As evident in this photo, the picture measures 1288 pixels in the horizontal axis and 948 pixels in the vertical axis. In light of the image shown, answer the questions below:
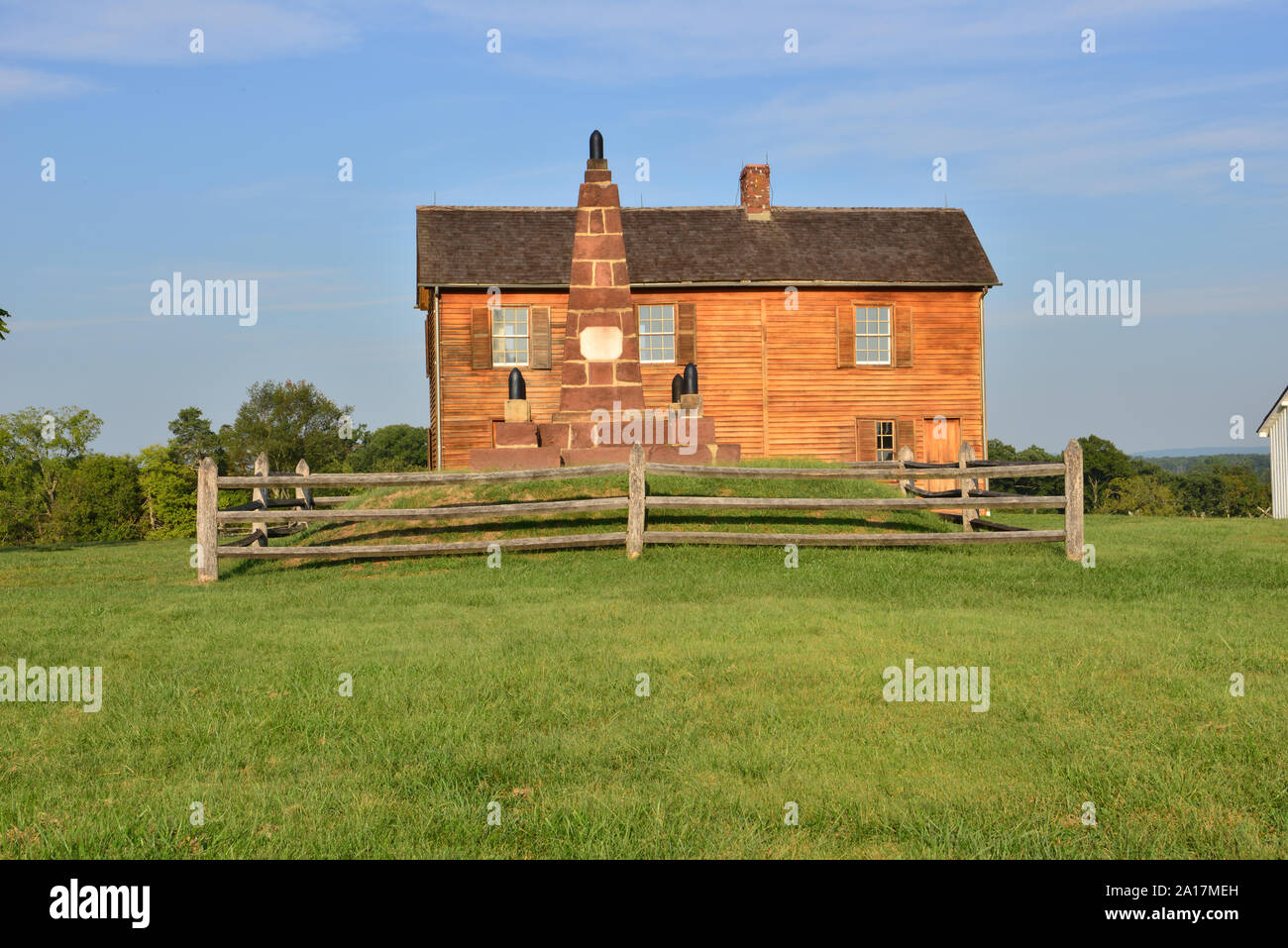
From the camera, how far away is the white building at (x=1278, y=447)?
33.5 meters

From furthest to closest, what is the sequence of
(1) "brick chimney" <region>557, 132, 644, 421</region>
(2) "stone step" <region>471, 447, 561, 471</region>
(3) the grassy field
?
(1) "brick chimney" <region>557, 132, 644, 421</region>
(2) "stone step" <region>471, 447, 561, 471</region>
(3) the grassy field

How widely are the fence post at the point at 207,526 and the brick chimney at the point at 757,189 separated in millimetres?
21058

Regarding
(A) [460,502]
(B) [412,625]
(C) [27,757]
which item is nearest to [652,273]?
(A) [460,502]

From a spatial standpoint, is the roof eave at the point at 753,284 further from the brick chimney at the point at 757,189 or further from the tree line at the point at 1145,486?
the tree line at the point at 1145,486

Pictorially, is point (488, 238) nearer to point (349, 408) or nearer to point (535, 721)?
point (535, 721)

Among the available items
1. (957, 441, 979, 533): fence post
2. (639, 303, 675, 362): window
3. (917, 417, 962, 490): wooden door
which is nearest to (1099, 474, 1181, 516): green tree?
(917, 417, 962, 490): wooden door

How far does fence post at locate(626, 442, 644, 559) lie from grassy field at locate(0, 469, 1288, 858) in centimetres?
206

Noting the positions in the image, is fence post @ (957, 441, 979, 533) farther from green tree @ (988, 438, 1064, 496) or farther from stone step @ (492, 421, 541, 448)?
green tree @ (988, 438, 1064, 496)

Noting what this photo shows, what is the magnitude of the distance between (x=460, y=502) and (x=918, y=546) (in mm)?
7048

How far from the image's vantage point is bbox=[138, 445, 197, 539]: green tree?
57000 millimetres

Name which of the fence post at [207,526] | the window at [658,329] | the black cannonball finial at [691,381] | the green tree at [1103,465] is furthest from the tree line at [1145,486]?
the fence post at [207,526]

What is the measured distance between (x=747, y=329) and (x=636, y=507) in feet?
51.4

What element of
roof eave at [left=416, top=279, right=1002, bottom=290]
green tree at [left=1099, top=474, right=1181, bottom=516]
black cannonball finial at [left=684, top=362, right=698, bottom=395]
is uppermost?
roof eave at [left=416, top=279, right=1002, bottom=290]

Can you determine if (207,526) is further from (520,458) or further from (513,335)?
(513,335)
